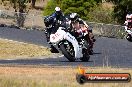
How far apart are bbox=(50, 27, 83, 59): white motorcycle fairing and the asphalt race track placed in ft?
17.9

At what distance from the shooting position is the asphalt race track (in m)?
30.1

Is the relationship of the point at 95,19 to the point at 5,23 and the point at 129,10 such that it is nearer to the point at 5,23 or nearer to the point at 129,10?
the point at 129,10

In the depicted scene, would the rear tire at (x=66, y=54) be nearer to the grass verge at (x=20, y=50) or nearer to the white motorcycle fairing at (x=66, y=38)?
the white motorcycle fairing at (x=66, y=38)

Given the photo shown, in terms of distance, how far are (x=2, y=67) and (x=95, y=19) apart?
4077 cm

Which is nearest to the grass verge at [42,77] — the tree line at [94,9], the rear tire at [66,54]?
the rear tire at [66,54]

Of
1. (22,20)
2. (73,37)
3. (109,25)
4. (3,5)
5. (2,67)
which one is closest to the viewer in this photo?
(73,37)

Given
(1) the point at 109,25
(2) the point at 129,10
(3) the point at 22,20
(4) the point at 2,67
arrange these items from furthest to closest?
(3) the point at 22,20
(2) the point at 129,10
(1) the point at 109,25
(4) the point at 2,67

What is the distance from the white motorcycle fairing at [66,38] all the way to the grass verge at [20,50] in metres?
18.4


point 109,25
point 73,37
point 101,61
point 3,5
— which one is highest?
point 73,37

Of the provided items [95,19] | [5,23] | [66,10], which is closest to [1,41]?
[66,10]

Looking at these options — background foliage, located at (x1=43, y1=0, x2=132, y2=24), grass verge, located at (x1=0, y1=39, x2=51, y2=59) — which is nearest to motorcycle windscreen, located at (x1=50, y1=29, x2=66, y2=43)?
grass verge, located at (x1=0, y1=39, x2=51, y2=59)

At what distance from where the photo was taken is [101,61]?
3203 centimetres

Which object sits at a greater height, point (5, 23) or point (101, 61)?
point (101, 61)

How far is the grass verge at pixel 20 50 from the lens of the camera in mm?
40688
